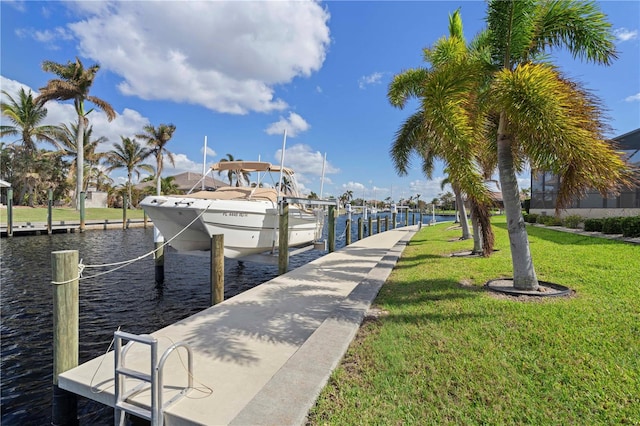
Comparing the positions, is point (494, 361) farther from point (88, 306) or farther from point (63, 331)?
point (88, 306)

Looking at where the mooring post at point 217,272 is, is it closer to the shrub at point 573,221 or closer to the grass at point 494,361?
the grass at point 494,361

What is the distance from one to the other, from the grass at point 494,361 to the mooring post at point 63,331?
3.20 meters

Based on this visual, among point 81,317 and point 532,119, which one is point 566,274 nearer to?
point 532,119

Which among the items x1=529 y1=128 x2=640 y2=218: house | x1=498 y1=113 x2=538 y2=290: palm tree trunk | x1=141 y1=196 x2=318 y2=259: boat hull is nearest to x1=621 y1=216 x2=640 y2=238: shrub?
x1=529 y1=128 x2=640 y2=218: house

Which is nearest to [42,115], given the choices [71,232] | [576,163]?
[71,232]

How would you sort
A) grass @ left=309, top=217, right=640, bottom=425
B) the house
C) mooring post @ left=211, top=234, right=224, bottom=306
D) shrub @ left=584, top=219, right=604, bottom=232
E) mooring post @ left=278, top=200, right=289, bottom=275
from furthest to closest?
the house
shrub @ left=584, top=219, right=604, bottom=232
mooring post @ left=278, top=200, right=289, bottom=275
mooring post @ left=211, top=234, right=224, bottom=306
grass @ left=309, top=217, right=640, bottom=425

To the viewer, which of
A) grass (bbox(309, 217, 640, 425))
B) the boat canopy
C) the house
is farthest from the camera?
the house

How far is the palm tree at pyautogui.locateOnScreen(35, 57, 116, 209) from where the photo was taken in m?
29.7

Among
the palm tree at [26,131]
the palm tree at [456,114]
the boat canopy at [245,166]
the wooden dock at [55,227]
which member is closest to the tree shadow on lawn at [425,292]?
the palm tree at [456,114]

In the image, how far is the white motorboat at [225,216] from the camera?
902 cm

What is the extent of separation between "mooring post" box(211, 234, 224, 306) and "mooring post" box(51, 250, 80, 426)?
3.36 m

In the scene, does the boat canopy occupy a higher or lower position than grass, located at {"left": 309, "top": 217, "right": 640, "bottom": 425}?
higher

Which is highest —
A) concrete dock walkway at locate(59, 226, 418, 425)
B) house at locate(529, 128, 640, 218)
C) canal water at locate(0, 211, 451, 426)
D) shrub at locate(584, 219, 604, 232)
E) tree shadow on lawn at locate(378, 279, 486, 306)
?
house at locate(529, 128, 640, 218)

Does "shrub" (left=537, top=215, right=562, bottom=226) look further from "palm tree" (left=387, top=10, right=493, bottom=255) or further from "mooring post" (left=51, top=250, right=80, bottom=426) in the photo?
"mooring post" (left=51, top=250, right=80, bottom=426)
